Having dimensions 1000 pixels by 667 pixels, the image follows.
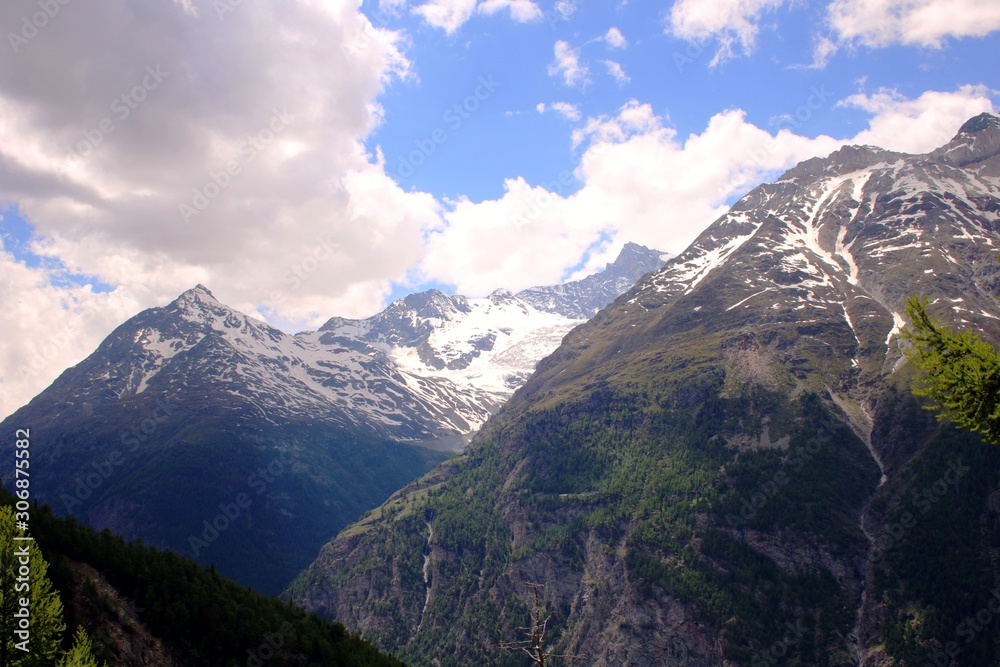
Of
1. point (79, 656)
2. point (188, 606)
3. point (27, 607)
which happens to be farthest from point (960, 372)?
point (188, 606)

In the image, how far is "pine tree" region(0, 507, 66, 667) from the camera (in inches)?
1094

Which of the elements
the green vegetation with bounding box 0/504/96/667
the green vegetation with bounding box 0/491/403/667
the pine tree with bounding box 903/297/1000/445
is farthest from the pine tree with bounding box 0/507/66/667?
the green vegetation with bounding box 0/491/403/667

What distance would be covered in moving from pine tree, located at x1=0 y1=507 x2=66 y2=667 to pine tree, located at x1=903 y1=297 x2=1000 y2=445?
42.5 meters

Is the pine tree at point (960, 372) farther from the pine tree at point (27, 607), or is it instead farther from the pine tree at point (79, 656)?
the pine tree at point (27, 607)

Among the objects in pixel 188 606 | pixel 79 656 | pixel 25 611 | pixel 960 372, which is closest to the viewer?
pixel 25 611

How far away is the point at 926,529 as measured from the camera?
7392 inches

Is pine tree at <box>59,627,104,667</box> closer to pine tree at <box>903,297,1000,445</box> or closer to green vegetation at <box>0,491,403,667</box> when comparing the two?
pine tree at <box>903,297,1000,445</box>

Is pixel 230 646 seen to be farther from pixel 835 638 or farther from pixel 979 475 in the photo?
pixel 979 475

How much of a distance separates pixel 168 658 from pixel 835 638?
560 feet

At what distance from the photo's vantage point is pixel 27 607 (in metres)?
28.1

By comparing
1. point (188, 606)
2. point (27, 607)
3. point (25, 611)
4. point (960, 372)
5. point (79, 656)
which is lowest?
point (188, 606)

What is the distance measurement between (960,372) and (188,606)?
117 meters

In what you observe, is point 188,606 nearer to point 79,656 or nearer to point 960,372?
point 79,656

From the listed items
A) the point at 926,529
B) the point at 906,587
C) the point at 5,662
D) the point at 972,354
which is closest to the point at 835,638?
the point at 906,587
